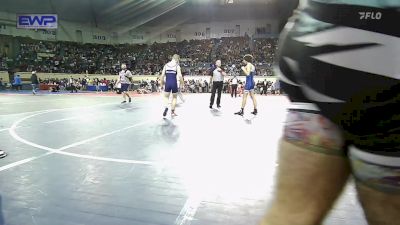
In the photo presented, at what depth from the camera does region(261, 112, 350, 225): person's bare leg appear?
0.82 meters

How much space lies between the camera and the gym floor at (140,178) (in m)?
2.49

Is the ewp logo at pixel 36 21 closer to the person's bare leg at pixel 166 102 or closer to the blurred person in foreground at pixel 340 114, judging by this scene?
the person's bare leg at pixel 166 102

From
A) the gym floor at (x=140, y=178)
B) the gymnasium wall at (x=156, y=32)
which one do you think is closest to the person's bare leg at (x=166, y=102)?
the gym floor at (x=140, y=178)

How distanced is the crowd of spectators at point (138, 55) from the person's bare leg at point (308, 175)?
3121 cm

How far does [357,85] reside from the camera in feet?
2.58

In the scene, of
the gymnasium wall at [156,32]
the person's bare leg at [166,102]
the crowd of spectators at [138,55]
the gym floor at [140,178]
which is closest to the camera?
the gym floor at [140,178]

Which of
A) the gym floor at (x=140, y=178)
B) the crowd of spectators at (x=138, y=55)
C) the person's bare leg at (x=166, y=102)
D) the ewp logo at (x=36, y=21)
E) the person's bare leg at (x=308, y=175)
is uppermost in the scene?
the ewp logo at (x=36, y=21)

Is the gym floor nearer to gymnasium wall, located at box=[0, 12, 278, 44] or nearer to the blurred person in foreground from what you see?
the blurred person in foreground

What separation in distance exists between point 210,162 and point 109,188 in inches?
54.8

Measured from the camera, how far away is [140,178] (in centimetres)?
341

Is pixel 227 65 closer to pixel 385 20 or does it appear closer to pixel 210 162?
pixel 210 162

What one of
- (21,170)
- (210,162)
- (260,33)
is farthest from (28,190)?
(260,33)

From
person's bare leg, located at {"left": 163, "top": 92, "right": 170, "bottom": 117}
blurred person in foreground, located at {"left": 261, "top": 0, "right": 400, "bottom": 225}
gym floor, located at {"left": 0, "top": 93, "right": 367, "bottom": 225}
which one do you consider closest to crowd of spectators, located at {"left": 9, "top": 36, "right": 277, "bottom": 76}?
person's bare leg, located at {"left": 163, "top": 92, "right": 170, "bottom": 117}

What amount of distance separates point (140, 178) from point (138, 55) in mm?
37436
